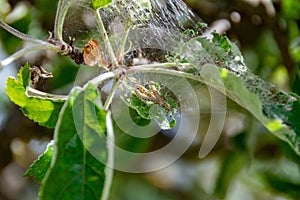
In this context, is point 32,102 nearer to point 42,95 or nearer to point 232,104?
point 42,95

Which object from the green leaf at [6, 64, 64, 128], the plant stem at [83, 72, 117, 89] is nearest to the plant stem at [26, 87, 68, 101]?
the green leaf at [6, 64, 64, 128]

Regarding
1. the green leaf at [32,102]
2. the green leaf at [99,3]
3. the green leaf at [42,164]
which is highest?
the green leaf at [99,3]

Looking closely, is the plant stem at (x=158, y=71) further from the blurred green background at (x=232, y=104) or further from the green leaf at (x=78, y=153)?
the blurred green background at (x=232, y=104)

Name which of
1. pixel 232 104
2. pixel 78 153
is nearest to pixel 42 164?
pixel 78 153

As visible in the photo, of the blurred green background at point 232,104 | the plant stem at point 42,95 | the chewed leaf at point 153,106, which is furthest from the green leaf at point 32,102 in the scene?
the blurred green background at point 232,104

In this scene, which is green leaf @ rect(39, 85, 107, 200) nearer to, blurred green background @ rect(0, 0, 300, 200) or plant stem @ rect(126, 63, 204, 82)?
plant stem @ rect(126, 63, 204, 82)

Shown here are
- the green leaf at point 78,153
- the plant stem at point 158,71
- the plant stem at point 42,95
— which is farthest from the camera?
the plant stem at point 42,95

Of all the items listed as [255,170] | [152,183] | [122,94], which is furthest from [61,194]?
[152,183]
